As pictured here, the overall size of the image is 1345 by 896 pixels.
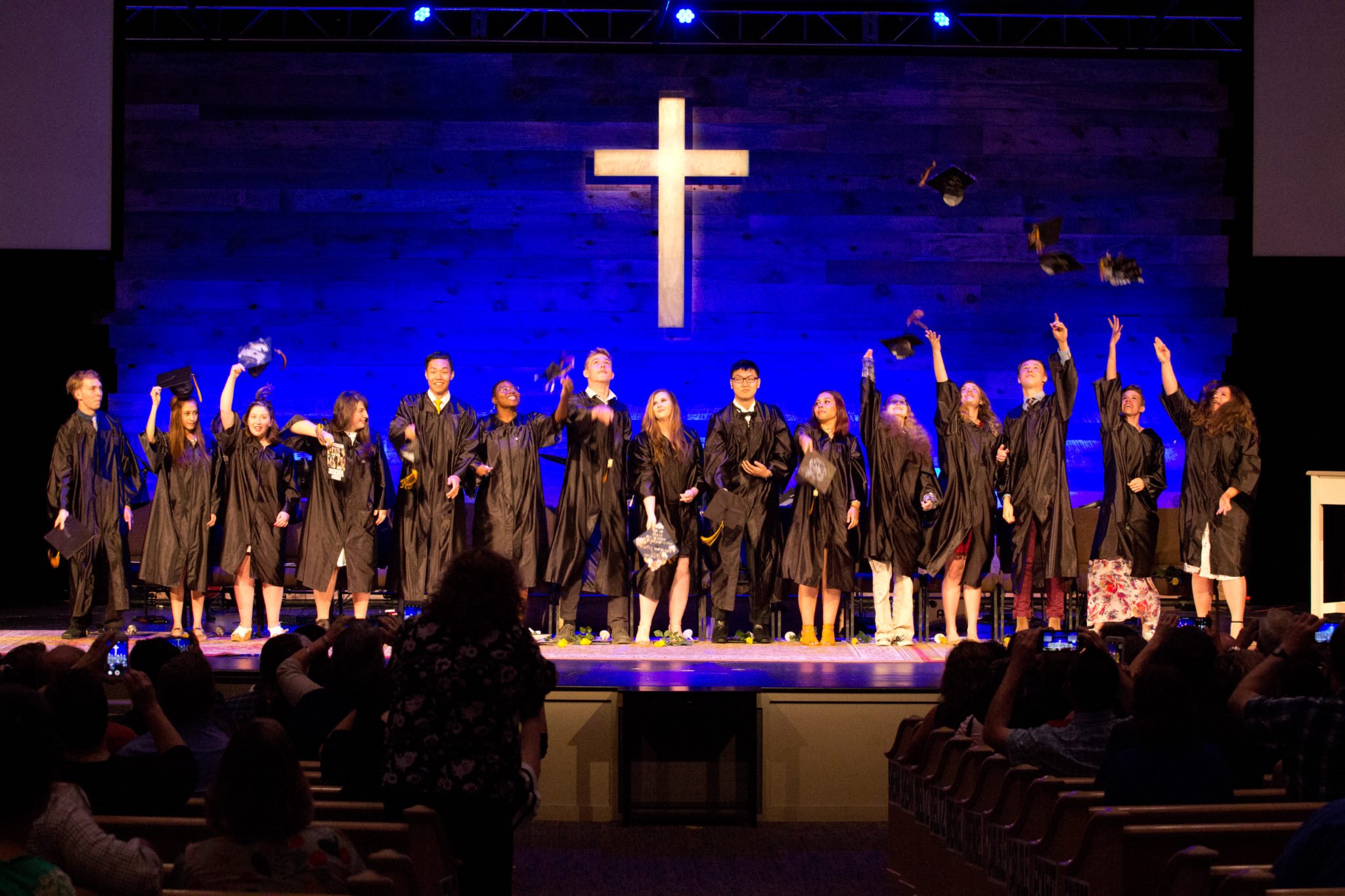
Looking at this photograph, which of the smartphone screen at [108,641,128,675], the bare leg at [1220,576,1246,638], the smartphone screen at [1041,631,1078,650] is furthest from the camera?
the bare leg at [1220,576,1246,638]

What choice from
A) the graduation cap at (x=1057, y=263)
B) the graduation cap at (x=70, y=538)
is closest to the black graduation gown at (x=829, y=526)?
the graduation cap at (x=1057, y=263)

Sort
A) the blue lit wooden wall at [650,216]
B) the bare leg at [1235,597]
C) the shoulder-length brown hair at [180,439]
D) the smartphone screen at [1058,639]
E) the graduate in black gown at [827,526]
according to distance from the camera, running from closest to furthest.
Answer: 1. the smartphone screen at [1058,639]
2. the bare leg at [1235,597]
3. the graduate in black gown at [827,526]
4. the shoulder-length brown hair at [180,439]
5. the blue lit wooden wall at [650,216]

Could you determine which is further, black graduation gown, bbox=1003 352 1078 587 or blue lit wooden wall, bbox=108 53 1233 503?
blue lit wooden wall, bbox=108 53 1233 503

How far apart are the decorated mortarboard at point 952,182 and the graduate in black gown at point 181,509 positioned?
477 cm

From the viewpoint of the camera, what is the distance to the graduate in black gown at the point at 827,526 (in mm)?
7742

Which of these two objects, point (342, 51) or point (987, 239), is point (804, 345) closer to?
point (987, 239)

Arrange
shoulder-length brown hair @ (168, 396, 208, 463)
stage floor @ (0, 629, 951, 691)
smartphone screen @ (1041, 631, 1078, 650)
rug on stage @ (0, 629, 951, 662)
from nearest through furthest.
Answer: stage floor @ (0, 629, 951, 691)
rug on stage @ (0, 629, 951, 662)
smartphone screen @ (1041, 631, 1078, 650)
shoulder-length brown hair @ (168, 396, 208, 463)

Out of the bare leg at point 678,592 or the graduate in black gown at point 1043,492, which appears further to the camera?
the graduate in black gown at point 1043,492

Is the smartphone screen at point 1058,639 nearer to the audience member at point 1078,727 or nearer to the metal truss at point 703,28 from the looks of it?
the audience member at point 1078,727

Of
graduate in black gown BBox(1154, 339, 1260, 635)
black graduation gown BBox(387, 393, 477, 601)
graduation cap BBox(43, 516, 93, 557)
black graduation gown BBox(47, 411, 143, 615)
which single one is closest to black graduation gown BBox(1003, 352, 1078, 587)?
graduate in black gown BBox(1154, 339, 1260, 635)

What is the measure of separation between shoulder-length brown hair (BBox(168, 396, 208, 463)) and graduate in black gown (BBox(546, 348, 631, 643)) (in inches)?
87.9

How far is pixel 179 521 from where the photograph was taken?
809cm

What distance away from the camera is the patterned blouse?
2898 millimetres

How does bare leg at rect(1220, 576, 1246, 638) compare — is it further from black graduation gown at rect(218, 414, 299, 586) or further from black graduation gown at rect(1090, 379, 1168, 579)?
black graduation gown at rect(218, 414, 299, 586)
